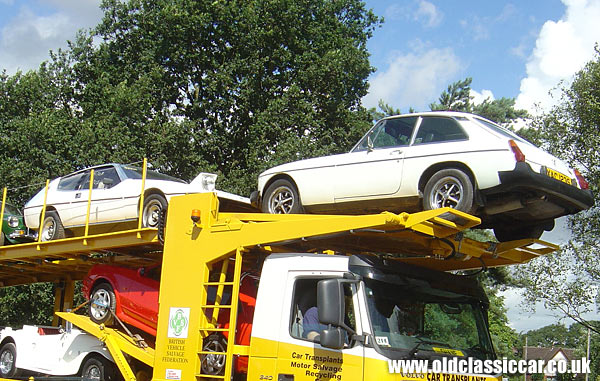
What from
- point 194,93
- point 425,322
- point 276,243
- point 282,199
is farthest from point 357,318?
point 194,93

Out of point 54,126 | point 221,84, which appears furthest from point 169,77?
point 54,126

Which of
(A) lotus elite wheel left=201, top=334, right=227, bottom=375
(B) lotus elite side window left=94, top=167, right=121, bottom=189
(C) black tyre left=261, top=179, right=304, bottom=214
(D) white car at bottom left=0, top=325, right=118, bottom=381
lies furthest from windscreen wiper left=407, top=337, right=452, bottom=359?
(B) lotus elite side window left=94, top=167, right=121, bottom=189

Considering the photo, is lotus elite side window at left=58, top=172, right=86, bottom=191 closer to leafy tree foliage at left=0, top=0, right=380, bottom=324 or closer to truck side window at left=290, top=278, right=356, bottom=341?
truck side window at left=290, top=278, right=356, bottom=341

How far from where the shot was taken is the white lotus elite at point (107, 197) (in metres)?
9.25

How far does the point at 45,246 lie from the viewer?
30.8 ft

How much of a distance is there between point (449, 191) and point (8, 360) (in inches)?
270

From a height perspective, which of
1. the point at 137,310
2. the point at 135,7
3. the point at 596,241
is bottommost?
the point at 137,310

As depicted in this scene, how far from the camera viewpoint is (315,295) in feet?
19.2

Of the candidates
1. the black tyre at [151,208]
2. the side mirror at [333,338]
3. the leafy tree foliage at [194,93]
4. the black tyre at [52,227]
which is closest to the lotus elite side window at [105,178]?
the black tyre at [52,227]

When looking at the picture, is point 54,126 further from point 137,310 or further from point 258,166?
point 137,310

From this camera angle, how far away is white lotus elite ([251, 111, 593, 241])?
254 inches

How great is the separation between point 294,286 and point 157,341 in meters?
1.89

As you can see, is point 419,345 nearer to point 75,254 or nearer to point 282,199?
point 282,199

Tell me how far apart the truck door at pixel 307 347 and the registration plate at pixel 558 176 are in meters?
2.57
